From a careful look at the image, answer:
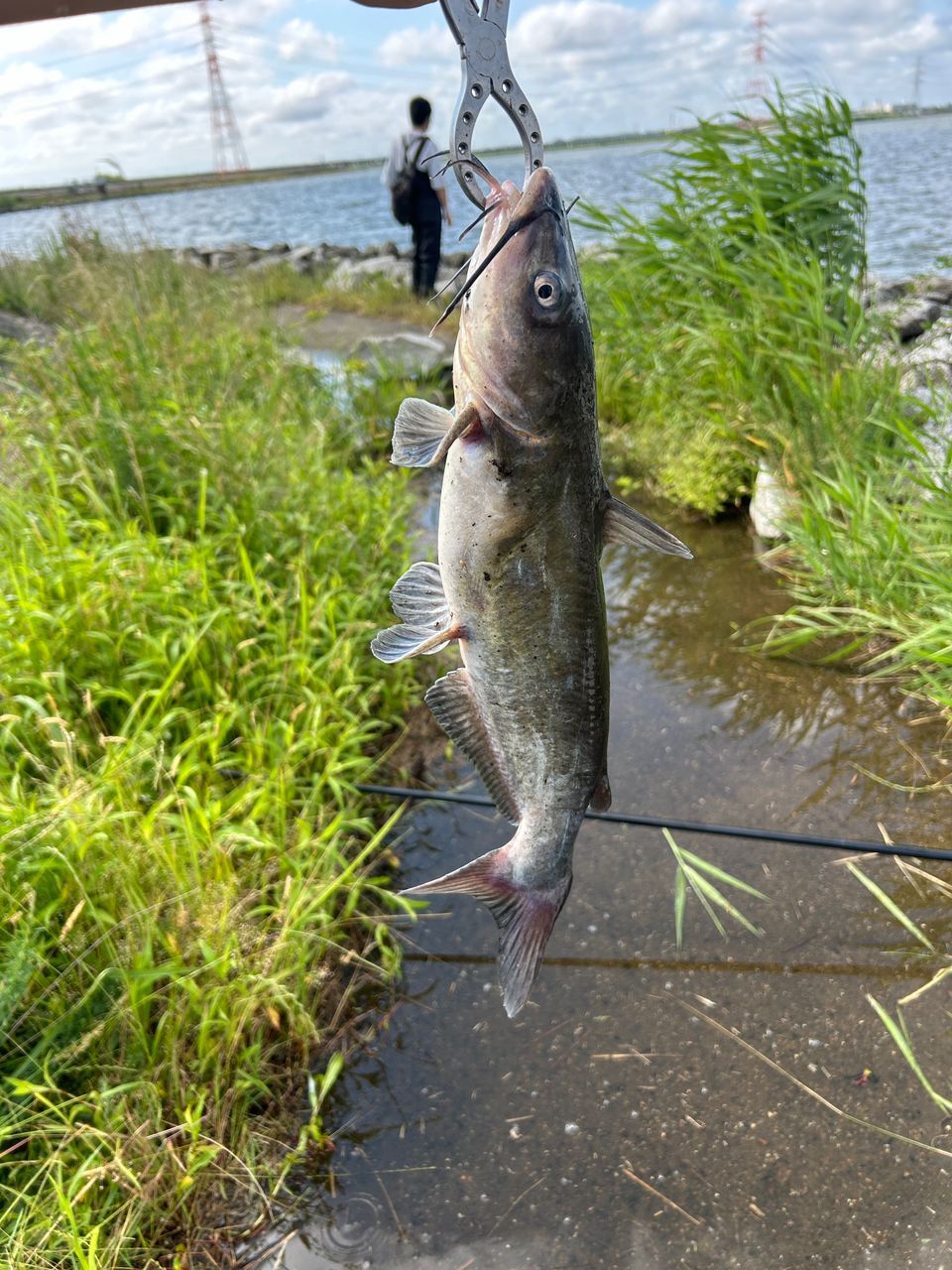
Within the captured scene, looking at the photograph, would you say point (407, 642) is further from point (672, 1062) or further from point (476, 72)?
point (672, 1062)

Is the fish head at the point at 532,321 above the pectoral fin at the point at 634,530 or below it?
above

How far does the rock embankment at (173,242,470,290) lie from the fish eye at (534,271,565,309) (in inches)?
594

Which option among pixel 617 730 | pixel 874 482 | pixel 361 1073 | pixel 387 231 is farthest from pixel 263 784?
pixel 387 231

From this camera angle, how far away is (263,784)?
3186 millimetres

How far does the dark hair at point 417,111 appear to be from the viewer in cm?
940

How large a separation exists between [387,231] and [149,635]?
23447 millimetres

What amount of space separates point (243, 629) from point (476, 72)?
117 inches

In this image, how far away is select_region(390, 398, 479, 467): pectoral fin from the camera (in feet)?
3.57

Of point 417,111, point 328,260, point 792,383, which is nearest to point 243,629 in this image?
point 792,383

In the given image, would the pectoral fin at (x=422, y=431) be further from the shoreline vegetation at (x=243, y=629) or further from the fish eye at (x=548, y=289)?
the shoreline vegetation at (x=243, y=629)

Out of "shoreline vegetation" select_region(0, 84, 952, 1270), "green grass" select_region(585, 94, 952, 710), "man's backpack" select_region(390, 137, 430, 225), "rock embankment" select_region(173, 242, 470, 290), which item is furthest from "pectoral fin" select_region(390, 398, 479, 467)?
"rock embankment" select_region(173, 242, 470, 290)

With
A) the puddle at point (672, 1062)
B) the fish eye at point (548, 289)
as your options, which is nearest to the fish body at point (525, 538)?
the fish eye at point (548, 289)

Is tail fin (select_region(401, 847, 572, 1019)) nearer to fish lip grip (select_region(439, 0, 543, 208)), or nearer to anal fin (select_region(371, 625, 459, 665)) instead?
anal fin (select_region(371, 625, 459, 665))

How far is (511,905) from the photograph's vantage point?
1.34 metres
